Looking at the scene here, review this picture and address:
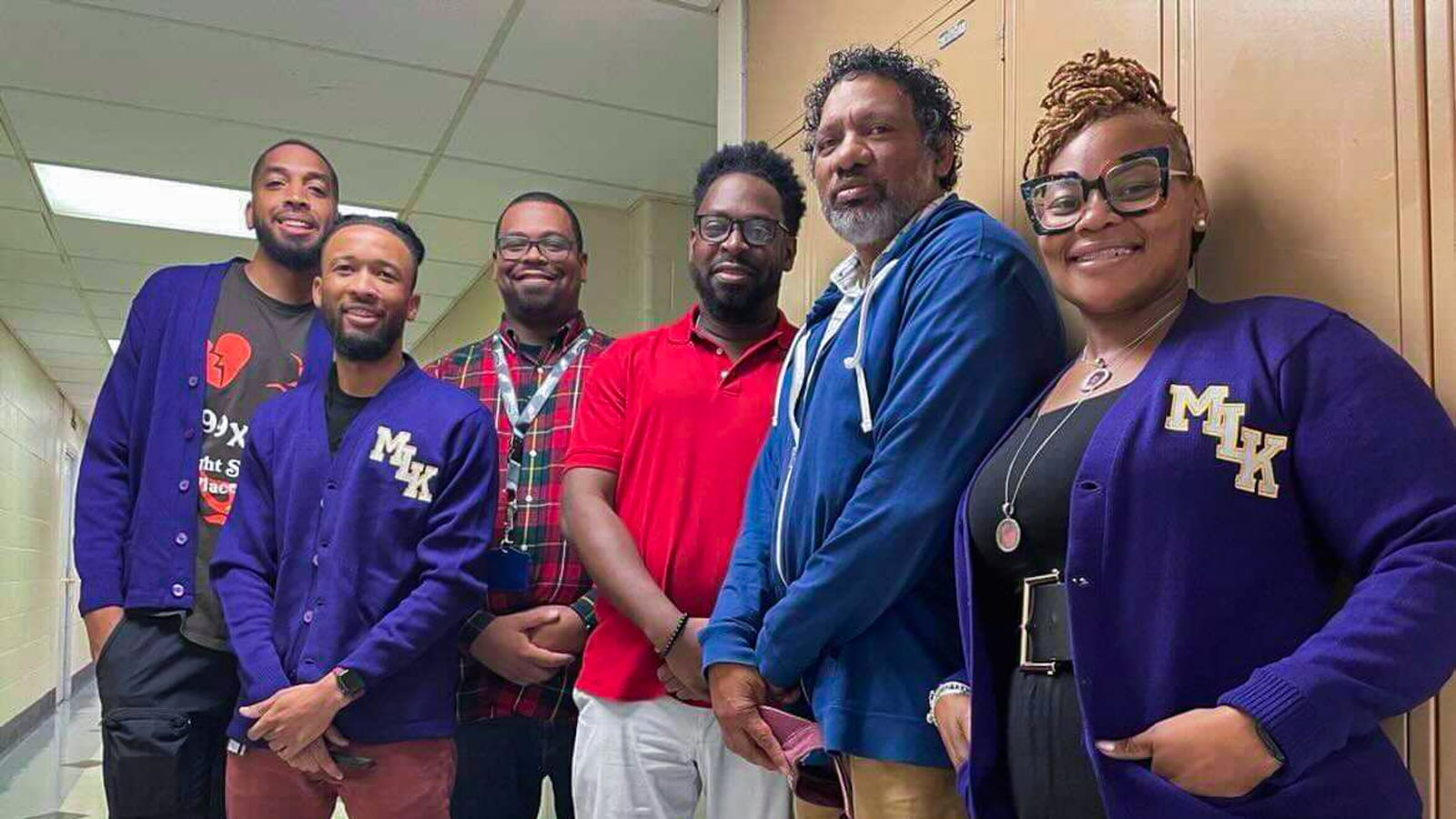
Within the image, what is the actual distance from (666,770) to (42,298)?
6.91 metres

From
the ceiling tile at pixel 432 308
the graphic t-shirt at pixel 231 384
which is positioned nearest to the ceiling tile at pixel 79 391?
the ceiling tile at pixel 432 308

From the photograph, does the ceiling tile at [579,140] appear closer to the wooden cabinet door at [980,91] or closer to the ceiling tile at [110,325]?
the wooden cabinet door at [980,91]

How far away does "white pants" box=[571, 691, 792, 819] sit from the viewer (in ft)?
6.07

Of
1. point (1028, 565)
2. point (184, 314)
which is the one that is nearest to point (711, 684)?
point (1028, 565)

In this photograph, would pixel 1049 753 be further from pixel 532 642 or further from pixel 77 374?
pixel 77 374

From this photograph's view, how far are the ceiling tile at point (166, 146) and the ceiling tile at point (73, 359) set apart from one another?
518 cm

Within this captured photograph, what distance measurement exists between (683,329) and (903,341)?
70 cm

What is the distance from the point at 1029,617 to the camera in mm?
1246

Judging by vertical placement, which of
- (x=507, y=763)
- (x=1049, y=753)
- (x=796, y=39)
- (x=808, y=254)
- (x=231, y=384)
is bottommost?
(x=507, y=763)

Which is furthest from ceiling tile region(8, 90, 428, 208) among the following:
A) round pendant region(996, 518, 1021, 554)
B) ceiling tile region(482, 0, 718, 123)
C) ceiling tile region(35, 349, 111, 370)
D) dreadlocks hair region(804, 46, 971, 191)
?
ceiling tile region(35, 349, 111, 370)

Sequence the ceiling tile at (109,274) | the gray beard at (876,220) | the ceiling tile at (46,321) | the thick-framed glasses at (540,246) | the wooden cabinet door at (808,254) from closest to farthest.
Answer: the gray beard at (876,220)
the thick-framed glasses at (540,246)
the wooden cabinet door at (808,254)
the ceiling tile at (109,274)
the ceiling tile at (46,321)

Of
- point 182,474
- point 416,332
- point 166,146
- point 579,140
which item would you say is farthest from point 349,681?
point 416,332

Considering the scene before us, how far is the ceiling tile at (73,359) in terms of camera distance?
29.9ft

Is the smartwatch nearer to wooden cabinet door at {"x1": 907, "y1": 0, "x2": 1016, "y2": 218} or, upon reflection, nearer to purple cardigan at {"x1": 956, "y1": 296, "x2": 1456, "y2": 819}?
purple cardigan at {"x1": 956, "y1": 296, "x2": 1456, "y2": 819}
